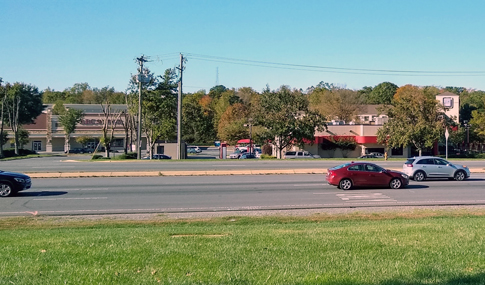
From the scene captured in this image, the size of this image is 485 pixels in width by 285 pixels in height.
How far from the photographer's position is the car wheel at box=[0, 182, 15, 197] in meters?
20.7

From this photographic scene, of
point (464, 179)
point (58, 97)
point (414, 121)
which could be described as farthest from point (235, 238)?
point (58, 97)

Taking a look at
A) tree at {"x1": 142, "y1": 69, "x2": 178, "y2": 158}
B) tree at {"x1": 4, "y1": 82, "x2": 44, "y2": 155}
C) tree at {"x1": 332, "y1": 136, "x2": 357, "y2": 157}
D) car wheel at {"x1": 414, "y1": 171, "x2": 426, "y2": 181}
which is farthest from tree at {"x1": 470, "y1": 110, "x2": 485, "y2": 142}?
tree at {"x1": 4, "y1": 82, "x2": 44, "y2": 155}

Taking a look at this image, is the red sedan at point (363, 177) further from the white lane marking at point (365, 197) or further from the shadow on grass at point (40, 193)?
the shadow on grass at point (40, 193)

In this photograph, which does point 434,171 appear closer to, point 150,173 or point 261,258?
point 150,173

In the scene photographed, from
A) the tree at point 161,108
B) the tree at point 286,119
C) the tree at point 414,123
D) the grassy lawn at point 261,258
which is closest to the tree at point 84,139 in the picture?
the tree at point 161,108

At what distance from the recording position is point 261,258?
725cm

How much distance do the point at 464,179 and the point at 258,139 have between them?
98.6ft

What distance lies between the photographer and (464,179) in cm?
2716

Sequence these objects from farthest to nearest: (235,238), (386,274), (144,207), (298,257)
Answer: (144,207) → (235,238) → (298,257) → (386,274)

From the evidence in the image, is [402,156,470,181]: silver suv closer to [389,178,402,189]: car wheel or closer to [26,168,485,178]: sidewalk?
[389,178,402,189]: car wheel

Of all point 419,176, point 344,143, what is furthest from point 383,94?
point 419,176

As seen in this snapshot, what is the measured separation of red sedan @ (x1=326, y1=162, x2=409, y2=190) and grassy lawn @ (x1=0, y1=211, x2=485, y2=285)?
12817mm

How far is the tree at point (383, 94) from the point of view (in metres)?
128

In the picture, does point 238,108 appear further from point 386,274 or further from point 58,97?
point 386,274
